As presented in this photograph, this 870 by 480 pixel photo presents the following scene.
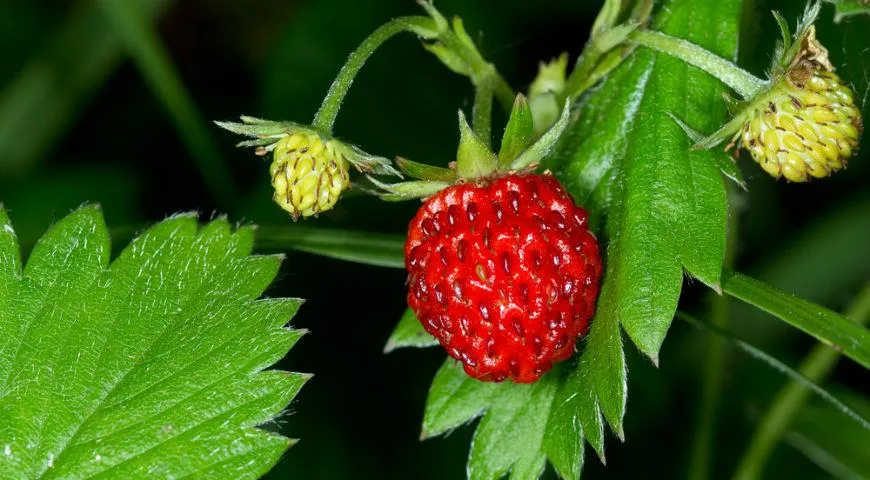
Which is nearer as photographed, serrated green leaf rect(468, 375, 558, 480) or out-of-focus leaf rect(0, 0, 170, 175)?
serrated green leaf rect(468, 375, 558, 480)

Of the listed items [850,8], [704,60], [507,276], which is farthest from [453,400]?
[850,8]

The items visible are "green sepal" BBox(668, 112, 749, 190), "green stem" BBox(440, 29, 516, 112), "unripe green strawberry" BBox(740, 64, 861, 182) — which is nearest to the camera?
"unripe green strawberry" BBox(740, 64, 861, 182)

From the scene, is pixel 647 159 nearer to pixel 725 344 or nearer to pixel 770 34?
pixel 770 34

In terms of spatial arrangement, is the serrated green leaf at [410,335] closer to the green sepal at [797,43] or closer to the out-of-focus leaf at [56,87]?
the green sepal at [797,43]

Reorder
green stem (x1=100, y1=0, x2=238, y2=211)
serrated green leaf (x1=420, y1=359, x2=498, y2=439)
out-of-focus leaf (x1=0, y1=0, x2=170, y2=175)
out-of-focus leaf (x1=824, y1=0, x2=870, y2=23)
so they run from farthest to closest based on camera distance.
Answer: out-of-focus leaf (x1=0, y1=0, x2=170, y2=175), green stem (x1=100, y1=0, x2=238, y2=211), serrated green leaf (x1=420, y1=359, x2=498, y2=439), out-of-focus leaf (x1=824, y1=0, x2=870, y2=23)

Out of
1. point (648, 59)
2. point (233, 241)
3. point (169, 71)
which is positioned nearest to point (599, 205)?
point (648, 59)

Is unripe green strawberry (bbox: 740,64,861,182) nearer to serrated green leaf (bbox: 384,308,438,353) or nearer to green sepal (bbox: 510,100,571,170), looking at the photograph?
green sepal (bbox: 510,100,571,170)

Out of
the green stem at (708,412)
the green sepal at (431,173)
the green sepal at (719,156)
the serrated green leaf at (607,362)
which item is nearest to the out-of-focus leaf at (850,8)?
the green sepal at (719,156)

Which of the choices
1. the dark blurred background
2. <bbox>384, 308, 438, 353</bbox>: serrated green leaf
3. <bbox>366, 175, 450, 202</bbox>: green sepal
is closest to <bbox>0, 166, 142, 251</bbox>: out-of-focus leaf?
the dark blurred background
